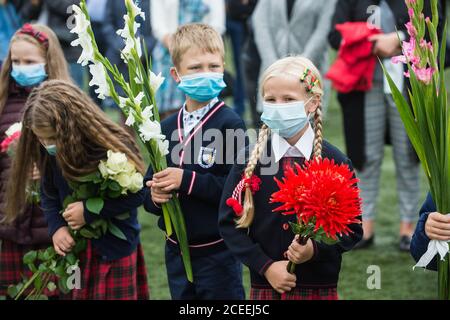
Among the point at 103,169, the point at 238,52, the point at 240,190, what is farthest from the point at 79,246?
the point at 238,52

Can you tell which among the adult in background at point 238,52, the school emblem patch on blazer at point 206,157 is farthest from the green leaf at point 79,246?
the adult in background at point 238,52

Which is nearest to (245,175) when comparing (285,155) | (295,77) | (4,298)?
(285,155)

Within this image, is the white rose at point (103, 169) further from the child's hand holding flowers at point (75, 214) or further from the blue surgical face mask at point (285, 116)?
the blue surgical face mask at point (285, 116)

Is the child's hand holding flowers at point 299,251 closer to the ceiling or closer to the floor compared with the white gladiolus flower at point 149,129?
closer to the floor

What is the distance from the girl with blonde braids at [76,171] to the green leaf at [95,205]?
0.10 ft

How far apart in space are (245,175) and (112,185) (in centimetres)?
80

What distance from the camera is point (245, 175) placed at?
3.52 meters

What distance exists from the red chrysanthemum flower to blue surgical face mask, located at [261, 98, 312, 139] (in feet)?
1.39

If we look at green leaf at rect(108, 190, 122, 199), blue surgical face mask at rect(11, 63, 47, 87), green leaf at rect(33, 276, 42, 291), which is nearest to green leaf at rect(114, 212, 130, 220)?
green leaf at rect(108, 190, 122, 199)

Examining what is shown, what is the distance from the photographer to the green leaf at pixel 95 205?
4.05 metres

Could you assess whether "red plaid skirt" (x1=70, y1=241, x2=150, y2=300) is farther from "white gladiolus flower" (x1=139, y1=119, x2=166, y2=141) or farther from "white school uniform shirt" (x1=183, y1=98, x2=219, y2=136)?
"white gladiolus flower" (x1=139, y1=119, x2=166, y2=141)

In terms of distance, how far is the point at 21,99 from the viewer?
16.0 ft

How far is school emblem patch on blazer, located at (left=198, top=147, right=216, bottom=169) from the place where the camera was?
408 cm
